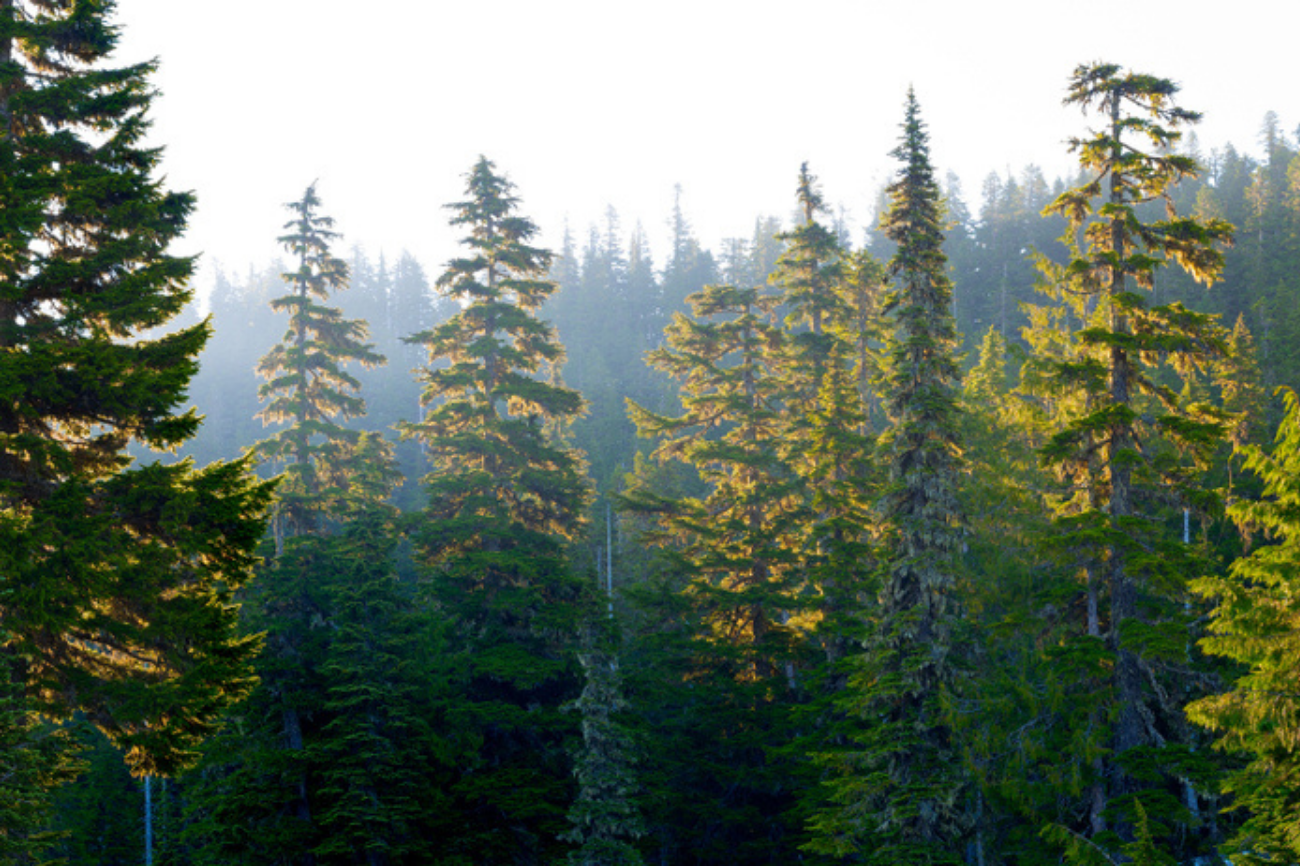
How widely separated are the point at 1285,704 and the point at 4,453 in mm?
18505

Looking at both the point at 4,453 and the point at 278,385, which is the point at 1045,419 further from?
the point at 278,385

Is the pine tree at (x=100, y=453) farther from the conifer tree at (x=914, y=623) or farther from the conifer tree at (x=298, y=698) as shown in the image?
the conifer tree at (x=914, y=623)

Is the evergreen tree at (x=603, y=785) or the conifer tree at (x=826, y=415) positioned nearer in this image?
the evergreen tree at (x=603, y=785)

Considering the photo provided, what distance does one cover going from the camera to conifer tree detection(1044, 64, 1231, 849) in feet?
56.9

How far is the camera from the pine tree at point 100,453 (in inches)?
444

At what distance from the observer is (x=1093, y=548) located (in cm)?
1839

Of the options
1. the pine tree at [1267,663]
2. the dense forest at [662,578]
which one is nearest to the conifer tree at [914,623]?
the dense forest at [662,578]

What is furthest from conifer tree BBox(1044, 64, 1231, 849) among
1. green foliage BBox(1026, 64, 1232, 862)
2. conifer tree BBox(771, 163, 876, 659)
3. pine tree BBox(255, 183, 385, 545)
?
pine tree BBox(255, 183, 385, 545)

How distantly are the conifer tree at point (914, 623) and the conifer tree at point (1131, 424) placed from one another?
9.79 feet

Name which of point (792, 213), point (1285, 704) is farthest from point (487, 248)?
point (792, 213)

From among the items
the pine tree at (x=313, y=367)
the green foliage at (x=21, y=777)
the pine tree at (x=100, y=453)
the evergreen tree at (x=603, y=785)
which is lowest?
the evergreen tree at (x=603, y=785)

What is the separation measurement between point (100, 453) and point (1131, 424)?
779 inches

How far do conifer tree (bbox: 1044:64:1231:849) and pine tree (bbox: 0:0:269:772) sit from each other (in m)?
16.4

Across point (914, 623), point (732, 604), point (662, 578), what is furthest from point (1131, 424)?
point (662, 578)
